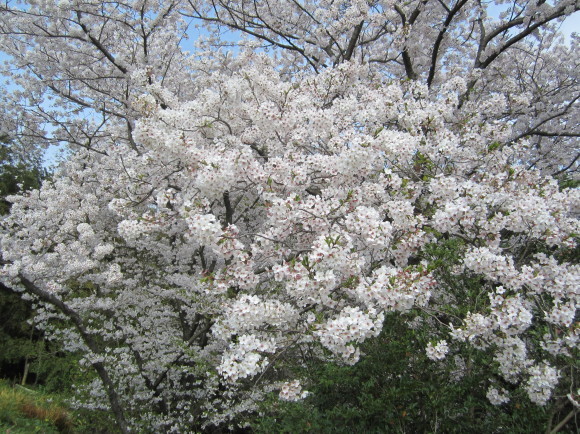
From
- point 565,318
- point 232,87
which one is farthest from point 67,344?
point 565,318

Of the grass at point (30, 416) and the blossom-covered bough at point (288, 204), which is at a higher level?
the blossom-covered bough at point (288, 204)

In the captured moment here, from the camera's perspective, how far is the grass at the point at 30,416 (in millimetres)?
6457

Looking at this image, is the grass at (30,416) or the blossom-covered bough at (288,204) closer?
the blossom-covered bough at (288,204)

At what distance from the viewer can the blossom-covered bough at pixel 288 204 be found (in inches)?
121

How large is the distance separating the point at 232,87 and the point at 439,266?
127 inches

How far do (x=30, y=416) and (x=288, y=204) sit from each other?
6619mm

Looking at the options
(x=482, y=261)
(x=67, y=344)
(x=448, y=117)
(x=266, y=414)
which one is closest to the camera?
(x=482, y=261)

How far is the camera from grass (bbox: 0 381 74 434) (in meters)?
6.46

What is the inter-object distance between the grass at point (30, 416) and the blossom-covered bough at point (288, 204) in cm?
71

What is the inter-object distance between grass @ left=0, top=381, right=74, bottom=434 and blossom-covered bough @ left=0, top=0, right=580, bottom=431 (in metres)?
0.71

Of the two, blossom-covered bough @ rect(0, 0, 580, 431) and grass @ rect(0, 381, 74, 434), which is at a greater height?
blossom-covered bough @ rect(0, 0, 580, 431)

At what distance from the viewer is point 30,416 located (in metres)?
7.02

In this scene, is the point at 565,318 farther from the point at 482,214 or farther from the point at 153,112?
the point at 153,112

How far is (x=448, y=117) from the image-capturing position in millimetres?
5438
